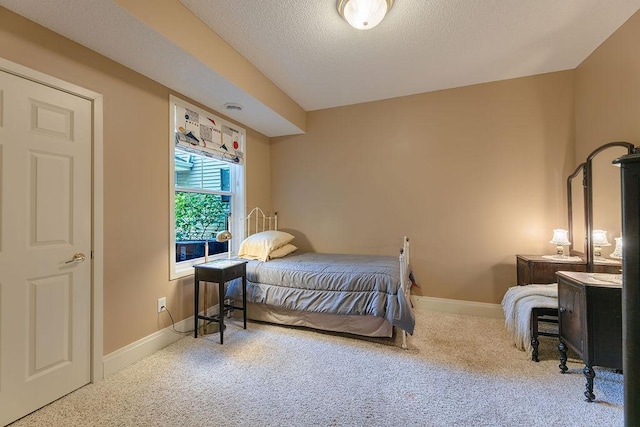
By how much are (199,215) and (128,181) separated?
979 mm

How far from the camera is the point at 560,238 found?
9.16ft

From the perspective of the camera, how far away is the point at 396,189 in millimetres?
3660

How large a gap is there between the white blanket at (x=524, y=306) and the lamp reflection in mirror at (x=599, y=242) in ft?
1.43

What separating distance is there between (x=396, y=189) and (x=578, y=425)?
8.64 feet

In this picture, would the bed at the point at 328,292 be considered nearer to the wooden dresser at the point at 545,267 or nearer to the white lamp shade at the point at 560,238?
the wooden dresser at the point at 545,267

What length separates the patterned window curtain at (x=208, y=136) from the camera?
276 centimetres

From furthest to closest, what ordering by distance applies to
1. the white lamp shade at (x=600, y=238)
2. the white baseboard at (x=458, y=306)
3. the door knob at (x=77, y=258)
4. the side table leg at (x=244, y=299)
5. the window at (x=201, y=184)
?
1. the white baseboard at (x=458, y=306)
2. the side table leg at (x=244, y=299)
3. the window at (x=201, y=184)
4. the white lamp shade at (x=600, y=238)
5. the door knob at (x=77, y=258)

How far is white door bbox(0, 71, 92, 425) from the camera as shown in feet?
5.23

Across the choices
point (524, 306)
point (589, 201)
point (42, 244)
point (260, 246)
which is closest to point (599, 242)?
point (589, 201)

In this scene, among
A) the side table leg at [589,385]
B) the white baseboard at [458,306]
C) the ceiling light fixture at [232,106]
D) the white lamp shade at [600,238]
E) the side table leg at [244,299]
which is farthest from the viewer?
the white baseboard at [458,306]

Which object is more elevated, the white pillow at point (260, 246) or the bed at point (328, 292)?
the white pillow at point (260, 246)

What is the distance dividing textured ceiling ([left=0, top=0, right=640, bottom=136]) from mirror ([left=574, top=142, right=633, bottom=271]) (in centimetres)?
103

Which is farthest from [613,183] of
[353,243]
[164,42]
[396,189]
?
[164,42]

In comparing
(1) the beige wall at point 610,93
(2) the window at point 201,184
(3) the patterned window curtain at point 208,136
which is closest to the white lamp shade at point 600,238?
(1) the beige wall at point 610,93
